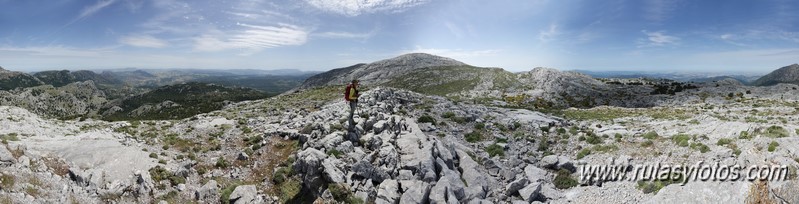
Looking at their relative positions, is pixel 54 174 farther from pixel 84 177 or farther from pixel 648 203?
pixel 648 203

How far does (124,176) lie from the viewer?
1898 cm

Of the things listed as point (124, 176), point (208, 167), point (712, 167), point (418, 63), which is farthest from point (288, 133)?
point (418, 63)

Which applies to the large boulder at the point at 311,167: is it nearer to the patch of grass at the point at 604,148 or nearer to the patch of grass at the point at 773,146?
the patch of grass at the point at 604,148

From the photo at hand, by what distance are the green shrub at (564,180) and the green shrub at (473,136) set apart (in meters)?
8.27

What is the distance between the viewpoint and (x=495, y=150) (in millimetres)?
27062

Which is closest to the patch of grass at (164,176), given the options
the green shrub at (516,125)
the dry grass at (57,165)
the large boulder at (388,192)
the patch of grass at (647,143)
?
the dry grass at (57,165)

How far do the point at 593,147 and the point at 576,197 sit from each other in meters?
7.69

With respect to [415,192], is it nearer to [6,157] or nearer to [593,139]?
[593,139]

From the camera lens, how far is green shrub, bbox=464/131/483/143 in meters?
30.4

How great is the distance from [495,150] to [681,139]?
11779 millimetres

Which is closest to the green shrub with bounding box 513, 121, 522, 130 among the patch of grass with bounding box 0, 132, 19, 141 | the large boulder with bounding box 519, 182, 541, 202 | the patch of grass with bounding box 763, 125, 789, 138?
the large boulder with bounding box 519, 182, 541, 202

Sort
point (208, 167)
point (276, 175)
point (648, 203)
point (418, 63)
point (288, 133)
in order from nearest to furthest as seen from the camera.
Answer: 1. point (648, 203)
2. point (276, 175)
3. point (208, 167)
4. point (288, 133)
5. point (418, 63)

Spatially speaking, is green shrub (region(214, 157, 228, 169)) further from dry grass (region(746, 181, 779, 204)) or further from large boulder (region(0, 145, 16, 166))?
dry grass (region(746, 181, 779, 204))

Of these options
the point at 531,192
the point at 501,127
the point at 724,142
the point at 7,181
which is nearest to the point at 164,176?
the point at 7,181
